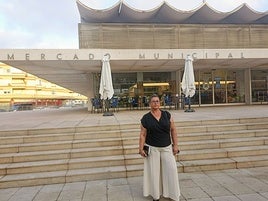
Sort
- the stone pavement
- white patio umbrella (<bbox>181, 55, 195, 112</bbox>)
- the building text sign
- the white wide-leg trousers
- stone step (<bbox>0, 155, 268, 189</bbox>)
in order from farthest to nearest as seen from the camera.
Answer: the building text sign, white patio umbrella (<bbox>181, 55, 195, 112</bbox>), stone step (<bbox>0, 155, 268, 189</bbox>), the stone pavement, the white wide-leg trousers

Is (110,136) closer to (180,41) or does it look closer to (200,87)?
(200,87)

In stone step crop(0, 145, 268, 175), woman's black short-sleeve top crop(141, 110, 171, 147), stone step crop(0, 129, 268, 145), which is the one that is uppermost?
woman's black short-sleeve top crop(141, 110, 171, 147)

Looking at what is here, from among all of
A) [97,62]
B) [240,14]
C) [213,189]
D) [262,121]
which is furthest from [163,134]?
[240,14]

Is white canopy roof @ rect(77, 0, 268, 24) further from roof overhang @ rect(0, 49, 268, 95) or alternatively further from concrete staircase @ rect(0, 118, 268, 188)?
concrete staircase @ rect(0, 118, 268, 188)

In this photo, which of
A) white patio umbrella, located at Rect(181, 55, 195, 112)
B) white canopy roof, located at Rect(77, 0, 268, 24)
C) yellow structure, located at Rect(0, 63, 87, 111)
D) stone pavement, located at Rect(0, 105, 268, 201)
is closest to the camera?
stone pavement, located at Rect(0, 105, 268, 201)

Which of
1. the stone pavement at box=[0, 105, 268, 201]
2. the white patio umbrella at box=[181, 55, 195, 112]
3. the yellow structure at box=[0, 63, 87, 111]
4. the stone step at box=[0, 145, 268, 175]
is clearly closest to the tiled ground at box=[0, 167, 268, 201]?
the stone pavement at box=[0, 105, 268, 201]

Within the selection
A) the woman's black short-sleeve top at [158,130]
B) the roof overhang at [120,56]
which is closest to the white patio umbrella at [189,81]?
the roof overhang at [120,56]

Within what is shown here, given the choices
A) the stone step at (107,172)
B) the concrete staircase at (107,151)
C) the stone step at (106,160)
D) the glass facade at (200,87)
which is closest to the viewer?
the stone step at (107,172)

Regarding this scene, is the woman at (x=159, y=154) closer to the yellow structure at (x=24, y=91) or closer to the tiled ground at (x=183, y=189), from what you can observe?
the tiled ground at (x=183, y=189)

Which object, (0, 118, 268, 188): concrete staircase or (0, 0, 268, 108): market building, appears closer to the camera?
(0, 118, 268, 188): concrete staircase

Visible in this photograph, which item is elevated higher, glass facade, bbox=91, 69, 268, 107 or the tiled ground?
glass facade, bbox=91, 69, 268, 107

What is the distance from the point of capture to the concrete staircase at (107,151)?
5.66 m

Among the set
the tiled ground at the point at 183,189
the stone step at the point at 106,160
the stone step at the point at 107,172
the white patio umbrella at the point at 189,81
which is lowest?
the tiled ground at the point at 183,189

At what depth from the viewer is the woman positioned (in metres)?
4.12
